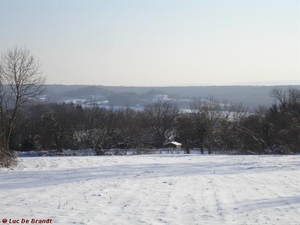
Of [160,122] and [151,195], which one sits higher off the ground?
[151,195]

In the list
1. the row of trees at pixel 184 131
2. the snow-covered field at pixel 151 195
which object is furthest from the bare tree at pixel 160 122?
the snow-covered field at pixel 151 195

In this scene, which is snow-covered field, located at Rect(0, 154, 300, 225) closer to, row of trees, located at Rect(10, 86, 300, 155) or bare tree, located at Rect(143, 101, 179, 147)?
row of trees, located at Rect(10, 86, 300, 155)

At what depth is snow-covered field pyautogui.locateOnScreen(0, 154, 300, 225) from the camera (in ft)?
28.2

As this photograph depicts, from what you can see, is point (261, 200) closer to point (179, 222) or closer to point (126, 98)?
point (179, 222)

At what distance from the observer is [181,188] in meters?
12.5

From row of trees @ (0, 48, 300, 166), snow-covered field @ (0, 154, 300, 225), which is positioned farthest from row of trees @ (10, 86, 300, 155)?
snow-covered field @ (0, 154, 300, 225)

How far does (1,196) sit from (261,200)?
24.8 feet

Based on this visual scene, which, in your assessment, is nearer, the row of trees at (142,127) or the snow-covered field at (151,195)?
the snow-covered field at (151,195)

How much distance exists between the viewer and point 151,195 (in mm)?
11273

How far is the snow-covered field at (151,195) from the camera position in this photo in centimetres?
859

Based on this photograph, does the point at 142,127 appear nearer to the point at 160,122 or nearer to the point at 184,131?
the point at 160,122

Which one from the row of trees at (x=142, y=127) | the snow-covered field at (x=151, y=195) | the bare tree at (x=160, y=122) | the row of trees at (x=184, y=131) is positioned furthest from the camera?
the bare tree at (x=160, y=122)

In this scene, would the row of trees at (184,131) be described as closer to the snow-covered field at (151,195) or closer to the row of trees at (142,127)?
the row of trees at (142,127)

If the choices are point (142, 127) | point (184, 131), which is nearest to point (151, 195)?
point (184, 131)
